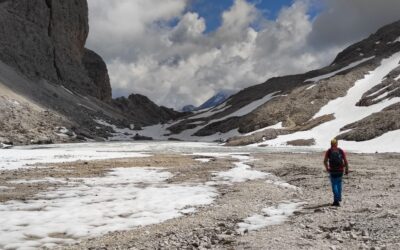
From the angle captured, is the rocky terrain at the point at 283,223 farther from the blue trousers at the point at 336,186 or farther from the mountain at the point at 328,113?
the mountain at the point at 328,113

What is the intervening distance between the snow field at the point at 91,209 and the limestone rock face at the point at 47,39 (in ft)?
315

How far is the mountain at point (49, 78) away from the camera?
76.6 m

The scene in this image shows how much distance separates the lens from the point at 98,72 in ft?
599

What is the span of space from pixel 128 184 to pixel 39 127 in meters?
56.0

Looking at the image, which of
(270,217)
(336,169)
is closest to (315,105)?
(336,169)

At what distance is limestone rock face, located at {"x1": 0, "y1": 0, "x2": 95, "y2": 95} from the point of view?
114750 mm

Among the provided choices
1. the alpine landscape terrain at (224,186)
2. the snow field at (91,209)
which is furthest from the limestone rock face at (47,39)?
the snow field at (91,209)

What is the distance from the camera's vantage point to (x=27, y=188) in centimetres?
2302

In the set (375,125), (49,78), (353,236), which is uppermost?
(49,78)

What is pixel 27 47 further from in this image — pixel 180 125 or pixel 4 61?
pixel 180 125

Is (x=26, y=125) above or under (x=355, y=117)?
above

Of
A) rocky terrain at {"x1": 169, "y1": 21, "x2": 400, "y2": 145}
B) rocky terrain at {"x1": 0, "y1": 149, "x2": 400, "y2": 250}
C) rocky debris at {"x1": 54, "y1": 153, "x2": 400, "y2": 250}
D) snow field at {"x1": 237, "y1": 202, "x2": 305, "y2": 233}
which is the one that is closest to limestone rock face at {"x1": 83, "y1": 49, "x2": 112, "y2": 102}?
rocky terrain at {"x1": 169, "y1": 21, "x2": 400, "y2": 145}

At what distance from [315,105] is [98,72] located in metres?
118

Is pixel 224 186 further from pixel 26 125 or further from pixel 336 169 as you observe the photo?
pixel 26 125
